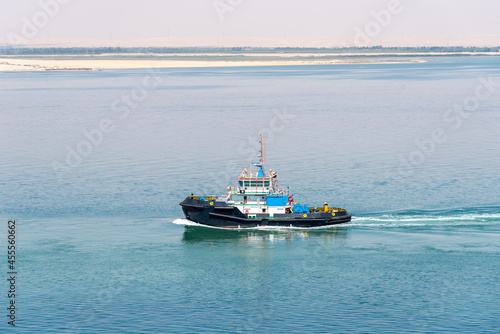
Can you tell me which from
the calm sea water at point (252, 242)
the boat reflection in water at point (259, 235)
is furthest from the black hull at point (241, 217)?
the calm sea water at point (252, 242)

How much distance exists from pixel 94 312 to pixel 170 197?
121ft

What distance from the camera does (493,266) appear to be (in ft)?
219

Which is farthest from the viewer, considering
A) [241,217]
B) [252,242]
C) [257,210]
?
[257,210]

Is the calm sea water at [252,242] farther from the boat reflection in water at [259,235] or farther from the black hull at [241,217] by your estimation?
the black hull at [241,217]

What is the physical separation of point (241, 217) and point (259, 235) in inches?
137

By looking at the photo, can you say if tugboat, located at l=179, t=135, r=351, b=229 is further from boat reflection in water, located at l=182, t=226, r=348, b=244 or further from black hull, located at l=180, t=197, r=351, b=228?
boat reflection in water, located at l=182, t=226, r=348, b=244

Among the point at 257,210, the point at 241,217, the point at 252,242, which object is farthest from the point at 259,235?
the point at 257,210

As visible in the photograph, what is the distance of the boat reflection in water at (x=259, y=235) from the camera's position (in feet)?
254

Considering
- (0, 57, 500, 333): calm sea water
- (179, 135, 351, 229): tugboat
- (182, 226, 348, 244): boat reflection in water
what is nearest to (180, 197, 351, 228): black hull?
(179, 135, 351, 229): tugboat

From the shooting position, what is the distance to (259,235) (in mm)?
79875

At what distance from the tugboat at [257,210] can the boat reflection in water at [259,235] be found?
0.86 meters

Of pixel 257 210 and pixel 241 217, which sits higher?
pixel 257 210

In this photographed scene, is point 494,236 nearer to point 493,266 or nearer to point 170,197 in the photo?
point 493,266

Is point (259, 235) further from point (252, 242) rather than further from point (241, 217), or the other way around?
point (241, 217)
